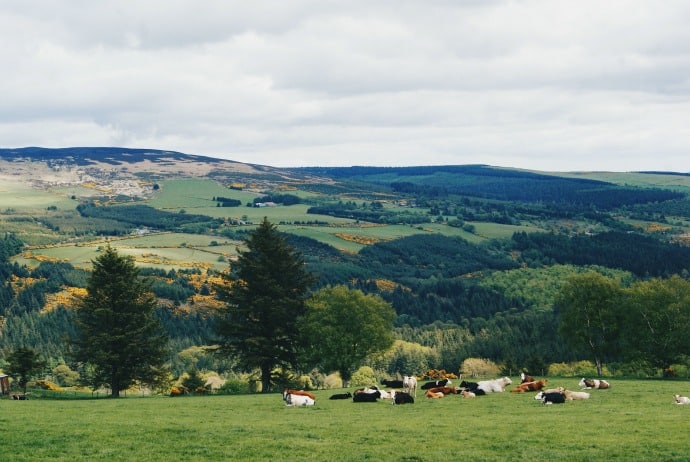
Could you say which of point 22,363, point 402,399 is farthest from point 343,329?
point 22,363

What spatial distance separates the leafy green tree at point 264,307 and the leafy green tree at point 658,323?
30.3 metres

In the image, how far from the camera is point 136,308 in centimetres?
5697

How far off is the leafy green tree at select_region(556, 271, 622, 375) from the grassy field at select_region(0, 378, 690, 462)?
32202 mm

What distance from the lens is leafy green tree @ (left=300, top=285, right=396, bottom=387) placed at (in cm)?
5978

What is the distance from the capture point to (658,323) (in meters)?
63.7

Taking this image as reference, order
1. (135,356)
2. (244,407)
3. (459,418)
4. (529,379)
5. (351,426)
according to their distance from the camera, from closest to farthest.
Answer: (351,426) < (459,418) < (244,407) < (529,379) < (135,356)

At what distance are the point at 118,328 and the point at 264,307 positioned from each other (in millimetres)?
11706

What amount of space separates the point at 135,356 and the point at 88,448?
1334 inches

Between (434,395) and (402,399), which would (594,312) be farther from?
(402,399)

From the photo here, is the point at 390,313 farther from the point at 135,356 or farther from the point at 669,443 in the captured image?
the point at 669,443

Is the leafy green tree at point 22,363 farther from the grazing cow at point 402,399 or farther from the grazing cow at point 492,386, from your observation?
the grazing cow at point 492,386

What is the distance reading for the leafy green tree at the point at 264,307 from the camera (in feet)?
193

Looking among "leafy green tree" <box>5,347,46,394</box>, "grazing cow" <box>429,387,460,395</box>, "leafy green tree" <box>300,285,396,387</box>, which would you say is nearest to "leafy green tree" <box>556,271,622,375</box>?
"leafy green tree" <box>300,285,396,387</box>

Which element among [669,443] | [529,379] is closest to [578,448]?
[669,443]
